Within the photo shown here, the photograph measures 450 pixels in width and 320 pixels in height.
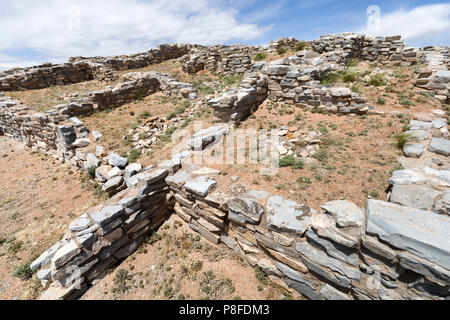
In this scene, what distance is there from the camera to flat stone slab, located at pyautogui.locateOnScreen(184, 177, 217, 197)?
4582 millimetres

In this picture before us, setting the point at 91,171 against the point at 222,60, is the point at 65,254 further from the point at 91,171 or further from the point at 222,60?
the point at 222,60

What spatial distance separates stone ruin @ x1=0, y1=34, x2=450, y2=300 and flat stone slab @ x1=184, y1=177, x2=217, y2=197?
0.03m

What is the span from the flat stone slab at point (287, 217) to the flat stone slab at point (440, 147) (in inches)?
144

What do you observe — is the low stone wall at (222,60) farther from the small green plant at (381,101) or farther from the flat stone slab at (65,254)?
the flat stone slab at (65,254)

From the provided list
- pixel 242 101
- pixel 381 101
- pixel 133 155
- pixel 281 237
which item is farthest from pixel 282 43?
pixel 281 237

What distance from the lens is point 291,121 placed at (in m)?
7.59

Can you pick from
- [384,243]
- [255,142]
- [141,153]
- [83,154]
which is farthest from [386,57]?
[83,154]

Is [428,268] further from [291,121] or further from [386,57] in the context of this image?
[386,57]

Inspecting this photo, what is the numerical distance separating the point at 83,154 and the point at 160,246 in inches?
231

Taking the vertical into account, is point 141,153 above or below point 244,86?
below

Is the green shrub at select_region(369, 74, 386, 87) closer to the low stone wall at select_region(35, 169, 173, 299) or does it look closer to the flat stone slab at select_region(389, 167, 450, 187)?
the flat stone slab at select_region(389, 167, 450, 187)

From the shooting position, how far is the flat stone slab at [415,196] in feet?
10.1

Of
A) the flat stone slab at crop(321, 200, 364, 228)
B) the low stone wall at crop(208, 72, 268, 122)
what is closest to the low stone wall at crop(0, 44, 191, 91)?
the low stone wall at crop(208, 72, 268, 122)

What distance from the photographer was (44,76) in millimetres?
15922
